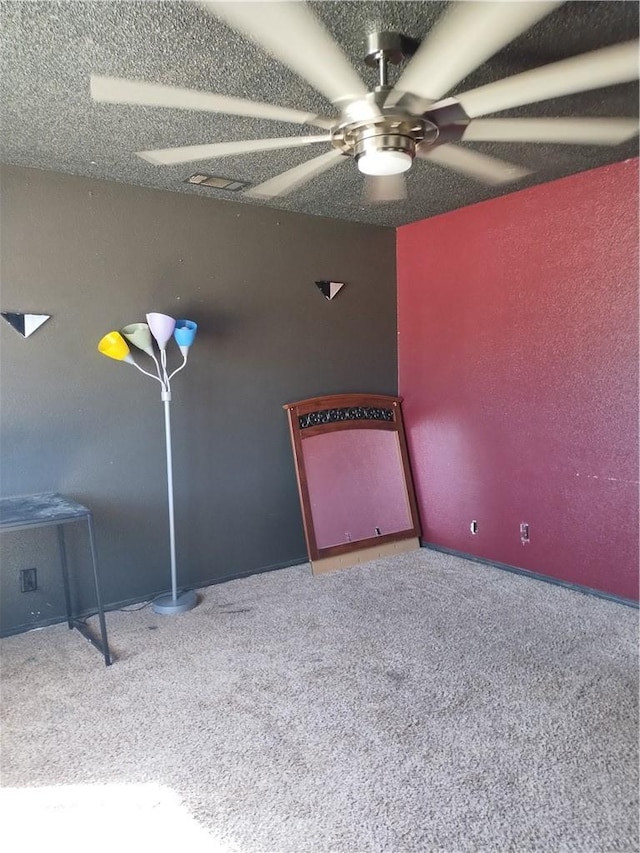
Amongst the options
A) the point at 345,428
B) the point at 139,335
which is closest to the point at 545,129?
the point at 139,335

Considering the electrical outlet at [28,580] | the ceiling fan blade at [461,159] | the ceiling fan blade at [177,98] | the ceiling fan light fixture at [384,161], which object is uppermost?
the ceiling fan blade at [177,98]

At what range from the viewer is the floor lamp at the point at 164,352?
324 centimetres

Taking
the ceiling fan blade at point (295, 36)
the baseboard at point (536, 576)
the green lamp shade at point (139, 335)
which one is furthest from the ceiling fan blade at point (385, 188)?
the baseboard at point (536, 576)

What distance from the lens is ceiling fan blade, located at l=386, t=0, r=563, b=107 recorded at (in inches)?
57.7

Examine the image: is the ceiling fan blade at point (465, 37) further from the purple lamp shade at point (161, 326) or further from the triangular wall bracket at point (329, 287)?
the triangular wall bracket at point (329, 287)

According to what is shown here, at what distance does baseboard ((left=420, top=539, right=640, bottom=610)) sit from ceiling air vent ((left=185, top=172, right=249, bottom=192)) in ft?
8.87

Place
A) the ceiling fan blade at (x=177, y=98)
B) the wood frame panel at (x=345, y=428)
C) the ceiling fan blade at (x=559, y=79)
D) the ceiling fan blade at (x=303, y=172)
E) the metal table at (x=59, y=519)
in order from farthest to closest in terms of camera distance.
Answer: the wood frame panel at (x=345, y=428) → the metal table at (x=59, y=519) → the ceiling fan blade at (x=303, y=172) → the ceiling fan blade at (x=177, y=98) → the ceiling fan blade at (x=559, y=79)

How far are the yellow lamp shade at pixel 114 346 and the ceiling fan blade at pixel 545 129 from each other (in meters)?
1.95

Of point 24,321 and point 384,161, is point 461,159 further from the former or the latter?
point 24,321

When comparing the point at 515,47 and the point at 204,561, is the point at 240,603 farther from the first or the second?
the point at 515,47

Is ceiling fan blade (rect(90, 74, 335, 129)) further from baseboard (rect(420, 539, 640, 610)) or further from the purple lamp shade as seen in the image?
baseboard (rect(420, 539, 640, 610))

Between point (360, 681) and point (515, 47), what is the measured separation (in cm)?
240

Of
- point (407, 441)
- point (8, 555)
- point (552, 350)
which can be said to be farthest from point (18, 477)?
point (552, 350)

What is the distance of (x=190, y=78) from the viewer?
2217mm
